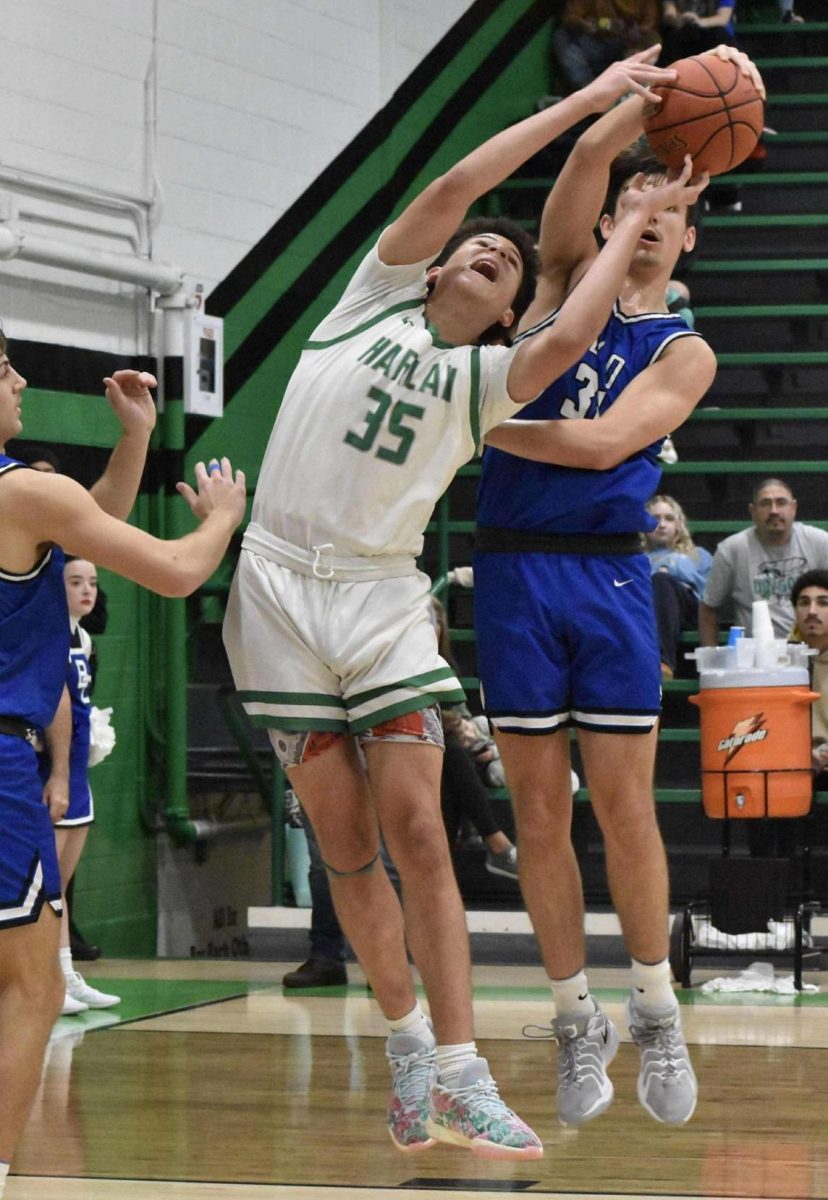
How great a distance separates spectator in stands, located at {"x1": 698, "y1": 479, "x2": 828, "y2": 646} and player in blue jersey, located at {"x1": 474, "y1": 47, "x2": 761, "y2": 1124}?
4371 millimetres

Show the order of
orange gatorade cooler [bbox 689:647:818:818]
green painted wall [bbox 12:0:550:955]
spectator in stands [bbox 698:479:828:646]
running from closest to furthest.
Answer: orange gatorade cooler [bbox 689:647:818:818]
green painted wall [bbox 12:0:550:955]
spectator in stands [bbox 698:479:828:646]

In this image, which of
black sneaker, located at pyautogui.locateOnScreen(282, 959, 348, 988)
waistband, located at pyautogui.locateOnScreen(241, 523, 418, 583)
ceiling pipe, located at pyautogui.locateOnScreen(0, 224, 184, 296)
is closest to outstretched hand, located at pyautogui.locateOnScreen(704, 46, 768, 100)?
waistband, located at pyautogui.locateOnScreen(241, 523, 418, 583)

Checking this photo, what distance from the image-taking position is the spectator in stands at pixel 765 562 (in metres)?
8.49

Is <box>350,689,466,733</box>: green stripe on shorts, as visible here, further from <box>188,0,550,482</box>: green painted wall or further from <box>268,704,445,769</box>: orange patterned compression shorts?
<box>188,0,550,482</box>: green painted wall

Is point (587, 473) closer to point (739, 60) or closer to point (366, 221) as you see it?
point (739, 60)

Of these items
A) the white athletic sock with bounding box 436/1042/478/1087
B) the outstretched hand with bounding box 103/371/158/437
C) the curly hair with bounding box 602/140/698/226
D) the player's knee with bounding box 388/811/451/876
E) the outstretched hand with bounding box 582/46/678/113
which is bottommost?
the white athletic sock with bounding box 436/1042/478/1087

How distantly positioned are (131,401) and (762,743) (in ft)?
12.2

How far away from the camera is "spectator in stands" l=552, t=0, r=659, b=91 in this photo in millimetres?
11414

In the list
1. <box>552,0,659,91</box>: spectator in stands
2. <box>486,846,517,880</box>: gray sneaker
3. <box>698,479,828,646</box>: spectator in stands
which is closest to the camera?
<box>486,846,517,880</box>: gray sneaker

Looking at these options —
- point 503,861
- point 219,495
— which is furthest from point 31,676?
point 503,861

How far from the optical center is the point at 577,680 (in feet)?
13.5

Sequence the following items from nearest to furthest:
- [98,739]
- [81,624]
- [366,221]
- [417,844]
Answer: [417,844]
[98,739]
[81,624]
[366,221]

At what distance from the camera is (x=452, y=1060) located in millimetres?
3660

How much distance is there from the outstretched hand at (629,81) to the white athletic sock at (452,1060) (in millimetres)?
1787
